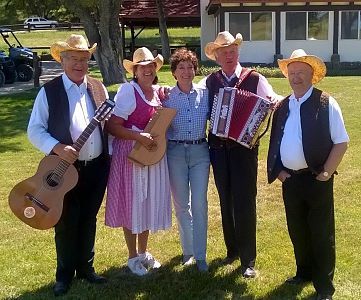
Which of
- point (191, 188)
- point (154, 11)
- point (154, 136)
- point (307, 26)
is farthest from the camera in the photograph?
point (154, 11)

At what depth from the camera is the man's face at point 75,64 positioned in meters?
4.56

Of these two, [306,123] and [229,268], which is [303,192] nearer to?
[306,123]

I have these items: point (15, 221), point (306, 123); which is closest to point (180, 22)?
point (15, 221)

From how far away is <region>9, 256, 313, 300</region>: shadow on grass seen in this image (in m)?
4.80

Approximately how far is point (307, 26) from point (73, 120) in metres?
24.6

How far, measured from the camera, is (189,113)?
16.3 ft

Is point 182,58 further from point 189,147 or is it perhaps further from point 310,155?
point 310,155

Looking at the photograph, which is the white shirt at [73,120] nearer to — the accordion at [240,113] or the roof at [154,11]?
the accordion at [240,113]

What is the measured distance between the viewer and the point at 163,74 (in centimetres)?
2189

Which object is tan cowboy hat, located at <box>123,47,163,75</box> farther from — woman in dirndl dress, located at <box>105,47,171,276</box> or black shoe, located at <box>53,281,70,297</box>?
black shoe, located at <box>53,281,70,297</box>

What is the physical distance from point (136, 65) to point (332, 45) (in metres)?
24.2

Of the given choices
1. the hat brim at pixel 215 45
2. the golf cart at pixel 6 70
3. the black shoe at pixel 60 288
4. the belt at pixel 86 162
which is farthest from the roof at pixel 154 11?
the black shoe at pixel 60 288

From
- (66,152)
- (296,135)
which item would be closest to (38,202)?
(66,152)

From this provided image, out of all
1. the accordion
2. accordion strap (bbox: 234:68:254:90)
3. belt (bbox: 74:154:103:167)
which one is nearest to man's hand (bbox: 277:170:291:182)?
the accordion
